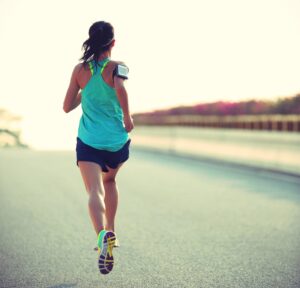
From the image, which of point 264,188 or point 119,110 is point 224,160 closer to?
point 264,188

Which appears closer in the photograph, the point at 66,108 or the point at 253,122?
the point at 66,108

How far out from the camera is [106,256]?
13.8ft

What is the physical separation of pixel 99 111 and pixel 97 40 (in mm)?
533

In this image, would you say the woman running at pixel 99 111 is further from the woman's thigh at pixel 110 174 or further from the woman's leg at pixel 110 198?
the woman's leg at pixel 110 198

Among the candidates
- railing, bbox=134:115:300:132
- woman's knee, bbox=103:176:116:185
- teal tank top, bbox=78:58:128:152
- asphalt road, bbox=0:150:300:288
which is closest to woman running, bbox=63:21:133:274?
teal tank top, bbox=78:58:128:152

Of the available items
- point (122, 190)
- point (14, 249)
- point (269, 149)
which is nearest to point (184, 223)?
point (14, 249)

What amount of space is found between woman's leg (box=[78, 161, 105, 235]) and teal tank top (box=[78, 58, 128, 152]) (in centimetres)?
16

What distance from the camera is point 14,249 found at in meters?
5.69

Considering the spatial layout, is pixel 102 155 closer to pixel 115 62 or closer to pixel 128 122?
pixel 128 122

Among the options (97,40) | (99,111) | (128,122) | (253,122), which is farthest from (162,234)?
(253,122)

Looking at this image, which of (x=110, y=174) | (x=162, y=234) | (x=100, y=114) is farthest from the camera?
(x=162, y=234)

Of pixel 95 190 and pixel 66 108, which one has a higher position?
pixel 66 108

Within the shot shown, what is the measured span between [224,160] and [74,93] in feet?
44.7

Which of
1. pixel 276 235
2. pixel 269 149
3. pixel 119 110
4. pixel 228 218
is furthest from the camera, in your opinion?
Result: pixel 269 149
